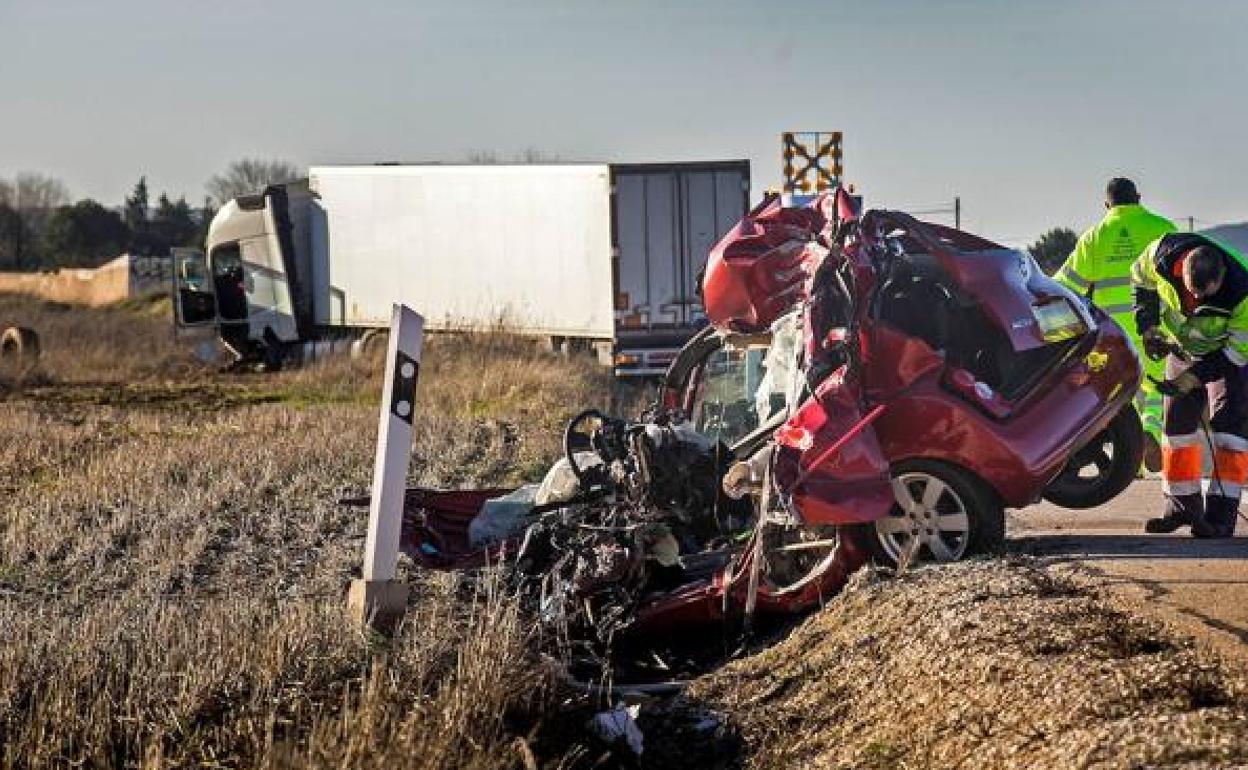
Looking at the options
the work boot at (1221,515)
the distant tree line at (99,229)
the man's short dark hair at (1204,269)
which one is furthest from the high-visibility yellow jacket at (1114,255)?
the distant tree line at (99,229)

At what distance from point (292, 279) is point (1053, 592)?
101ft

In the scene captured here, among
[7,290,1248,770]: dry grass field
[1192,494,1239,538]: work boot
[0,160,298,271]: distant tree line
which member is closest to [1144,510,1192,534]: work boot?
[1192,494,1239,538]: work boot

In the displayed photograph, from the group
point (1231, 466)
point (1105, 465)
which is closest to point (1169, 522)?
point (1231, 466)

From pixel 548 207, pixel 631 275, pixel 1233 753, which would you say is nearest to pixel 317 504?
pixel 1233 753

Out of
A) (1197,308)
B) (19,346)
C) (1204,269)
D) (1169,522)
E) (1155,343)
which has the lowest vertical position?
(19,346)

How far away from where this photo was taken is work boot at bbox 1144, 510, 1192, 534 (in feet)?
33.9

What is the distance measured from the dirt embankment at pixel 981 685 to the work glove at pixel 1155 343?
2907mm

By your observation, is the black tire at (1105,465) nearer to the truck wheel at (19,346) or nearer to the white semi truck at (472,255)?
the white semi truck at (472,255)

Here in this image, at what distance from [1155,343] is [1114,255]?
8.92ft

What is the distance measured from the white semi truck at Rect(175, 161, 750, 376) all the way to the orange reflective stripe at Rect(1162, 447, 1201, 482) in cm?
1612

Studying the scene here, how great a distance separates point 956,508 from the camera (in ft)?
28.7

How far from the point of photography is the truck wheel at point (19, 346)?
3744cm

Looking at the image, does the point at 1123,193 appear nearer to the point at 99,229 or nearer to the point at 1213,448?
the point at 1213,448

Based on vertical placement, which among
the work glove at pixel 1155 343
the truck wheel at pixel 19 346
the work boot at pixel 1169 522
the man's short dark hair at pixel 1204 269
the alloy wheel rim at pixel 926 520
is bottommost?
the truck wheel at pixel 19 346
